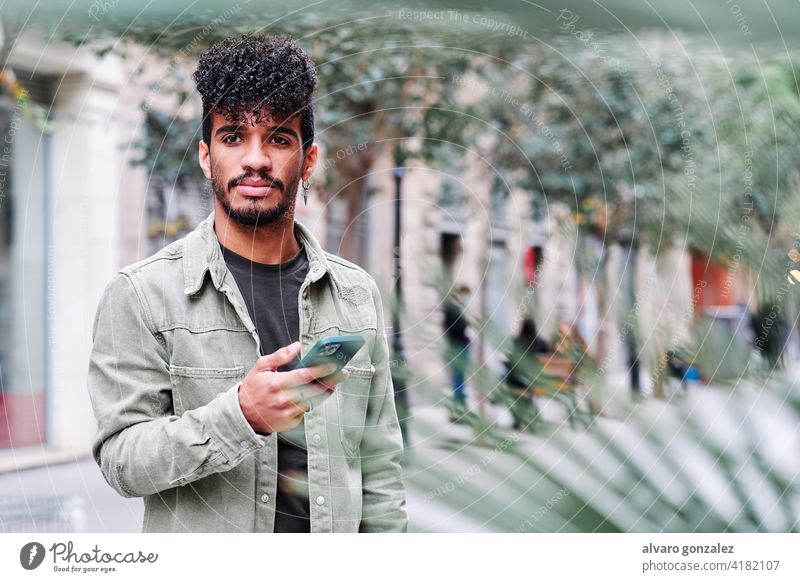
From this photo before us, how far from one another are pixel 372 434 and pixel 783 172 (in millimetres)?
1428

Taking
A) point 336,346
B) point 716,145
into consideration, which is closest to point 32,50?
point 336,346

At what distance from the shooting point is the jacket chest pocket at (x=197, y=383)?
2.01m

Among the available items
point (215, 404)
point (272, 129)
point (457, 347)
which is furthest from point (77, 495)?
point (457, 347)

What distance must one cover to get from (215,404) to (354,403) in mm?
389

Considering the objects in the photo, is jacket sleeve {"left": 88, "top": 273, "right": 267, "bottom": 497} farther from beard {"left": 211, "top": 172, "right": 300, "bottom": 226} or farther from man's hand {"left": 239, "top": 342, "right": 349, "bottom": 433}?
beard {"left": 211, "top": 172, "right": 300, "bottom": 226}

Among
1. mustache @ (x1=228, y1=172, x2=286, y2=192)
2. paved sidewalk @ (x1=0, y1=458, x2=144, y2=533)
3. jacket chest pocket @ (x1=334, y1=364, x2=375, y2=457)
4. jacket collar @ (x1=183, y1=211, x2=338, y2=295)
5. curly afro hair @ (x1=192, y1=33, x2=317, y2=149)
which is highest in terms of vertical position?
curly afro hair @ (x1=192, y1=33, x2=317, y2=149)

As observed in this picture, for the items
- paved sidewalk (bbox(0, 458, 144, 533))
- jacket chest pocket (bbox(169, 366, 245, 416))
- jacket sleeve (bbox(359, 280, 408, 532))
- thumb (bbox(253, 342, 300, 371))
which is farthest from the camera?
paved sidewalk (bbox(0, 458, 144, 533))

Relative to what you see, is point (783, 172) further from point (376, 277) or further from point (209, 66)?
point (209, 66)

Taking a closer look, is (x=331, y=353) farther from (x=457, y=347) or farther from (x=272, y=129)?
(x=272, y=129)

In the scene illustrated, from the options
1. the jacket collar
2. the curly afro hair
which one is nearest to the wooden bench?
the jacket collar

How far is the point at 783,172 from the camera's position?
2.46 meters

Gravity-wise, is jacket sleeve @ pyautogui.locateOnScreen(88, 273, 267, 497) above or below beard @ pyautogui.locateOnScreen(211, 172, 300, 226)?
below

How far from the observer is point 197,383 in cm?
204

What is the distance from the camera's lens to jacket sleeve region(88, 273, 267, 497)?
1880 mm
